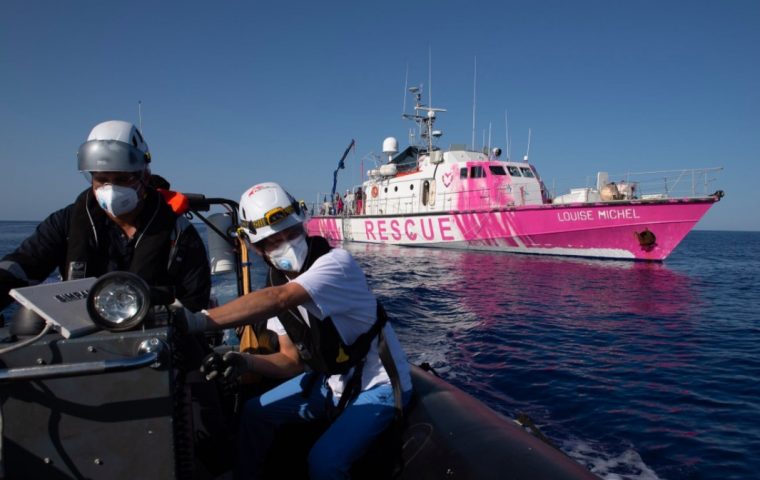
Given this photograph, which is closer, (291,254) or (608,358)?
(291,254)

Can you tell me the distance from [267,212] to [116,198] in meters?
0.77

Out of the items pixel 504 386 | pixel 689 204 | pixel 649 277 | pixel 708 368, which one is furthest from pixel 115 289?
pixel 689 204

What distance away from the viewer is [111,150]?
2.24 metres

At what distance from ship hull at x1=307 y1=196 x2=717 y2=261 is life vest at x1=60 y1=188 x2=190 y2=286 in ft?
61.6

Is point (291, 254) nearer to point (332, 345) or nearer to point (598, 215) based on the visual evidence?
point (332, 345)

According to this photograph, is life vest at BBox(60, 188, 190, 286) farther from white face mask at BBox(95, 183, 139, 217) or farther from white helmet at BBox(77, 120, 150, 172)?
→ white helmet at BBox(77, 120, 150, 172)

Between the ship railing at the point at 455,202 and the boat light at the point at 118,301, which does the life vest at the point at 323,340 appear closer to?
the boat light at the point at 118,301

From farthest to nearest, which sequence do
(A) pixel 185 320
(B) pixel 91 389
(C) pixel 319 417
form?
1. (C) pixel 319 417
2. (A) pixel 185 320
3. (B) pixel 91 389

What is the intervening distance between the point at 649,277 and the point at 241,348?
1555cm

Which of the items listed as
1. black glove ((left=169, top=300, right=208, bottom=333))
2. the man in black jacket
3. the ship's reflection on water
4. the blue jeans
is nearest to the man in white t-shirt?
the blue jeans

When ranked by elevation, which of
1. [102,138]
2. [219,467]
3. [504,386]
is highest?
[102,138]

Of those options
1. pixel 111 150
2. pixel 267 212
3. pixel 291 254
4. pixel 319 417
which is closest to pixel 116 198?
pixel 111 150

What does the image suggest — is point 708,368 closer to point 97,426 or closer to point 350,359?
point 350,359

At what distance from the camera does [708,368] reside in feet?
20.8
